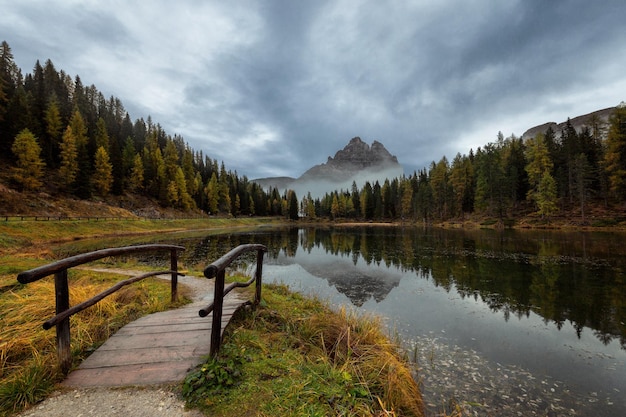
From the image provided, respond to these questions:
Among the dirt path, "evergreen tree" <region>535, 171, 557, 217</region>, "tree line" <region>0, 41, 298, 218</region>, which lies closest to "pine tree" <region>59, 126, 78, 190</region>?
"tree line" <region>0, 41, 298, 218</region>

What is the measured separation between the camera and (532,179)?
204ft

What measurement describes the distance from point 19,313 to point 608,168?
7237cm

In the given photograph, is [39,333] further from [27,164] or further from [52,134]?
[52,134]

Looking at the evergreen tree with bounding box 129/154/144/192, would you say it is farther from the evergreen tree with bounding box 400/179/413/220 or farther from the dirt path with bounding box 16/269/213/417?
the evergreen tree with bounding box 400/179/413/220

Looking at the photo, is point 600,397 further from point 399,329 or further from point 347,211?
point 347,211

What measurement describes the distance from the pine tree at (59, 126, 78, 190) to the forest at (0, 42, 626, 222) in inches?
8.0

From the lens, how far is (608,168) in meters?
47.0

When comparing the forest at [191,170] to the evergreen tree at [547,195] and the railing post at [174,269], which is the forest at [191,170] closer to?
the evergreen tree at [547,195]

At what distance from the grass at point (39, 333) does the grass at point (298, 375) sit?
203 cm

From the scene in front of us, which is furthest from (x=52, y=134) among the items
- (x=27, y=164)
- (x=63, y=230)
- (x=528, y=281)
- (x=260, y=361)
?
(x=528, y=281)

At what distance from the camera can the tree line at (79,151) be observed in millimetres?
52781

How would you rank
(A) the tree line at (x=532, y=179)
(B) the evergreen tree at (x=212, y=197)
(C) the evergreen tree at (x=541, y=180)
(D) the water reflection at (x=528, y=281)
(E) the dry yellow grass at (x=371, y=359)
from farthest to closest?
1. (B) the evergreen tree at (x=212, y=197)
2. (C) the evergreen tree at (x=541, y=180)
3. (A) the tree line at (x=532, y=179)
4. (D) the water reflection at (x=528, y=281)
5. (E) the dry yellow grass at (x=371, y=359)

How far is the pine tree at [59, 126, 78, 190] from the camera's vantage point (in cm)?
5278

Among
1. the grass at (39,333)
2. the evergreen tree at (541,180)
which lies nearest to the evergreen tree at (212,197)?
the grass at (39,333)
